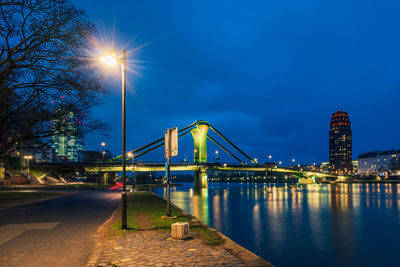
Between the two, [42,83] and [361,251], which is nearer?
[42,83]

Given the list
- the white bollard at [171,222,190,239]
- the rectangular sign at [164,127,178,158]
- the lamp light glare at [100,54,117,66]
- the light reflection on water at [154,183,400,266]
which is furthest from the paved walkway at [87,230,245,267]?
the light reflection on water at [154,183,400,266]

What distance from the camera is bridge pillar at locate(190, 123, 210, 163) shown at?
101688 mm

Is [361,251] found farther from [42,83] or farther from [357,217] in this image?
[42,83]

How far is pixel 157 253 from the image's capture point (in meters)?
8.01

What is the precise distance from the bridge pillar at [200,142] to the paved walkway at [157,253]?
90.8 meters

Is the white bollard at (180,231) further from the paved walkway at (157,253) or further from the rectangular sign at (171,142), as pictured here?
the rectangular sign at (171,142)

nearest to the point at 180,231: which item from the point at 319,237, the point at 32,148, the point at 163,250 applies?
the point at 163,250

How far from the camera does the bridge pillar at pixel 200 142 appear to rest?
101688mm

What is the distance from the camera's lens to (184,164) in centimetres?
9175

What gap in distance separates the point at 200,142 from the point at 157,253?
96.6 m

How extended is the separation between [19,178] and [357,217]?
225ft

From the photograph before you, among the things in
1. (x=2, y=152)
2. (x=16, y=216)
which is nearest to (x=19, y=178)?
(x=2, y=152)

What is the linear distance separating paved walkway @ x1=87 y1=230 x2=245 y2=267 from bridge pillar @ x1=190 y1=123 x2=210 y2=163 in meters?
90.8

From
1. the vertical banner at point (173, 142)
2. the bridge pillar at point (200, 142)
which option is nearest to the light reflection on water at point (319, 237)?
the vertical banner at point (173, 142)
